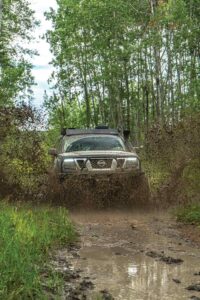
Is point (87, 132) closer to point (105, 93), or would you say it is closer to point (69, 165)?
point (69, 165)

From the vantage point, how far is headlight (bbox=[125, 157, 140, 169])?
11648 millimetres

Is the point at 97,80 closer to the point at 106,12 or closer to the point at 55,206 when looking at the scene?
the point at 106,12

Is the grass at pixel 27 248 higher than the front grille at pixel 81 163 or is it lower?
higher

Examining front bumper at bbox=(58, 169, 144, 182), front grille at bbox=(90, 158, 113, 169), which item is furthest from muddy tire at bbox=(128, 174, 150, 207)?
front grille at bbox=(90, 158, 113, 169)

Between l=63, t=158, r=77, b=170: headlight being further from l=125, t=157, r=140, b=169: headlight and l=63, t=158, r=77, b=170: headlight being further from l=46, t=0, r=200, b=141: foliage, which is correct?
l=46, t=0, r=200, b=141: foliage

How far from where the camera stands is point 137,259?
6.49 meters

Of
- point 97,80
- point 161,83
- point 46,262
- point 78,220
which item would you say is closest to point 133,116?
point 97,80

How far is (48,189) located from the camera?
11586mm

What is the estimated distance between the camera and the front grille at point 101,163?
11.6 meters

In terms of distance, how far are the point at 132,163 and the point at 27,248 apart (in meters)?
6.02

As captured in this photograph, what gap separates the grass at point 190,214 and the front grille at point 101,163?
81.8 inches

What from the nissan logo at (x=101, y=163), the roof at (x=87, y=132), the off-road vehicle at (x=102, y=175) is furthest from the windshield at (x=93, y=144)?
the nissan logo at (x=101, y=163)

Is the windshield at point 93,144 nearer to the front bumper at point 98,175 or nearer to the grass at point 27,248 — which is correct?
the front bumper at point 98,175

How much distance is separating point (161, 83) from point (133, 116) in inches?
453
